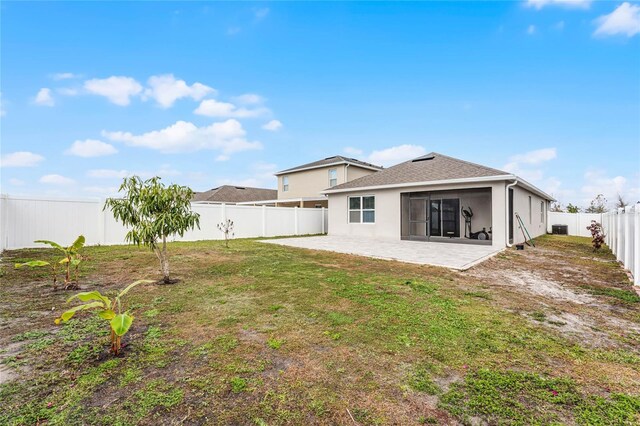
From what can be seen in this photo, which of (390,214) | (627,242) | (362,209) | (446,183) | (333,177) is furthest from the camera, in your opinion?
(333,177)

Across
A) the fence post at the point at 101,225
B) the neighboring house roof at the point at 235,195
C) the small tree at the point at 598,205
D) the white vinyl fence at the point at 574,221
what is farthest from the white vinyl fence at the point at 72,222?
the small tree at the point at 598,205

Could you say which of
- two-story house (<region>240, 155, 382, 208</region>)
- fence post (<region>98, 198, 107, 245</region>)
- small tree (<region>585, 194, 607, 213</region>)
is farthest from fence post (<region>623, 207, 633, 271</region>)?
small tree (<region>585, 194, 607, 213</region>)

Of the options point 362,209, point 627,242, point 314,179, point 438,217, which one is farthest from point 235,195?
point 627,242

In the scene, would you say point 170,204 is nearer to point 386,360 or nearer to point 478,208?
point 386,360

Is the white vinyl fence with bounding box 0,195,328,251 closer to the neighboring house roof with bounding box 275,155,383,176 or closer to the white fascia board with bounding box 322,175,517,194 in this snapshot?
the white fascia board with bounding box 322,175,517,194

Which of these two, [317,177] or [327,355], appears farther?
[317,177]

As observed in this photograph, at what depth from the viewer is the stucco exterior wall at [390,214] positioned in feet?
37.1

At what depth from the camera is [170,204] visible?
209 inches

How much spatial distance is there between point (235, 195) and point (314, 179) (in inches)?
465

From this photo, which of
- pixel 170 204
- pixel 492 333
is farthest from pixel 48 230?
pixel 492 333

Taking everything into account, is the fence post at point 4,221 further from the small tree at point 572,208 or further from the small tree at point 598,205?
the small tree at point 598,205

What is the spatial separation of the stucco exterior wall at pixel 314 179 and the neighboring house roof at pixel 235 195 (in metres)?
7.36

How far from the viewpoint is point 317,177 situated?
2208 cm

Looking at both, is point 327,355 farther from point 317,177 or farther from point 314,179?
point 314,179
